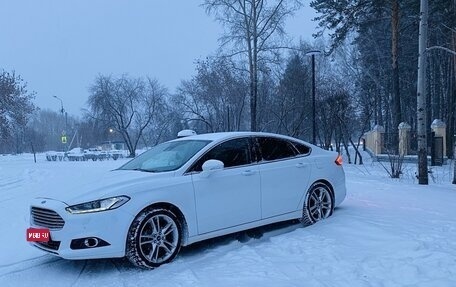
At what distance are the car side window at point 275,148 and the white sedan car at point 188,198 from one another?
0.02 metres

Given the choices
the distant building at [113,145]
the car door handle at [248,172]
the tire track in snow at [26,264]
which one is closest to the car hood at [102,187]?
the tire track in snow at [26,264]

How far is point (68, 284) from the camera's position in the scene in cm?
466

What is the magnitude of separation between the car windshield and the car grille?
129cm

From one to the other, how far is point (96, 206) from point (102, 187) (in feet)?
0.92

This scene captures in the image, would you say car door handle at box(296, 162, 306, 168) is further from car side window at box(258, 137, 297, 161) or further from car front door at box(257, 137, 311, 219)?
car side window at box(258, 137, 297, 161)

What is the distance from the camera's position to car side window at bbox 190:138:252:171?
5.79m

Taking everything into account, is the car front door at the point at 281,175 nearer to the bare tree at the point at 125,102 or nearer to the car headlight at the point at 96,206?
the car headlight at the point at 96,206

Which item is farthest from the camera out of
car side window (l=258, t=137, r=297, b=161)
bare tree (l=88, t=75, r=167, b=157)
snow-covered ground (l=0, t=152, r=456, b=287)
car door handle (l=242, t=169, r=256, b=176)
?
bare tree (l=88, t=75, r=167, b=157)

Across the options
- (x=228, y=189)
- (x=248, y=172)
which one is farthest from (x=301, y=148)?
(x=228, y=189)

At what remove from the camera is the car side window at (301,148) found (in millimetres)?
6902

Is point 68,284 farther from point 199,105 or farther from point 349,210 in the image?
point 199,105

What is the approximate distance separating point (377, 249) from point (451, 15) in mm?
17626

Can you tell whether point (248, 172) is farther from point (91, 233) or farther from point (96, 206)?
point (91, 233)

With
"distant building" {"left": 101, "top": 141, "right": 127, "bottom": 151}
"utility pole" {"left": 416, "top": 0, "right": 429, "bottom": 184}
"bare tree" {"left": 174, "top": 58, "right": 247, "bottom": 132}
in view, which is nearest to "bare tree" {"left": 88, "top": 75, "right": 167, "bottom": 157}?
"bare tree" {"left": 174, "top": 58, "right": 247, "bottom": 132}
